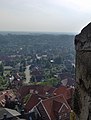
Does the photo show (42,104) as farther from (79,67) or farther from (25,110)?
(79,67)

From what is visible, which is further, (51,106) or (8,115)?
(51,106)

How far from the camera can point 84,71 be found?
2.23m

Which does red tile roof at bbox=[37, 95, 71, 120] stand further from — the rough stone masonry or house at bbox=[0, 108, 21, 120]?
the rough stone masonry

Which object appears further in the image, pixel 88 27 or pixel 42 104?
pixel 42 104

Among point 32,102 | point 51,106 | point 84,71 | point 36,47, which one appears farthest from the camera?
point 36,47

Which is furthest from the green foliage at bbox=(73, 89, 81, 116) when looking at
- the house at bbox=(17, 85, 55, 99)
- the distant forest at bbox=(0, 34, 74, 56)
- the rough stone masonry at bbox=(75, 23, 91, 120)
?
the distant forest at bbox=(0, 34, 74, 56)

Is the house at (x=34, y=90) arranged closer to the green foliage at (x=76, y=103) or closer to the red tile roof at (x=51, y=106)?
the red tile roof at (x=51, y=106)

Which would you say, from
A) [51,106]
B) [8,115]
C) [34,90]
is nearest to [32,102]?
[51,106]

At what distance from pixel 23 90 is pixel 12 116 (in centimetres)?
1288

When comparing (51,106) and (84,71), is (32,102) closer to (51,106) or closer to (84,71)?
(51,106)

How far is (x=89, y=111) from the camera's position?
214cm

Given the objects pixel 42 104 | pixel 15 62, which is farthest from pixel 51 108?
pixel 15 62

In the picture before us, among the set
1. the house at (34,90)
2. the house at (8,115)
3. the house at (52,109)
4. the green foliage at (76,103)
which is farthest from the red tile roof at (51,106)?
the green foliage at (76,103)

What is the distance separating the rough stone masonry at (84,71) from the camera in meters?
2.17
